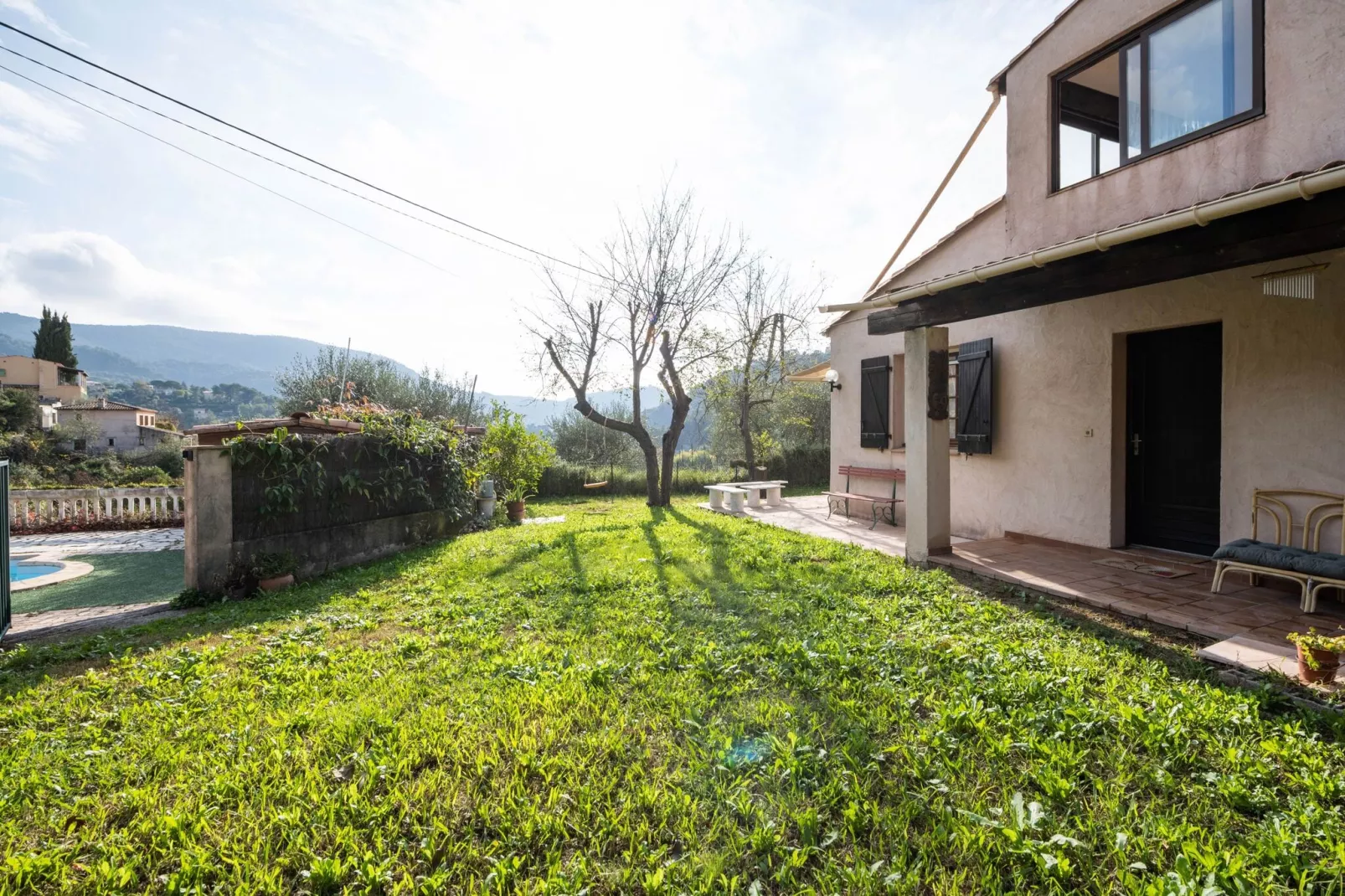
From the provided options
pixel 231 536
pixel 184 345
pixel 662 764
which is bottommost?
pixel 662 764

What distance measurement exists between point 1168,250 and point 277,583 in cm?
789

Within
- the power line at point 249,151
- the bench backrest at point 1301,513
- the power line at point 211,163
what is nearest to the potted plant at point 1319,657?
the bench backrest at point 1301,513

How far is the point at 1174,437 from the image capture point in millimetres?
5738

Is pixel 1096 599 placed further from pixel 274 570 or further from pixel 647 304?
pixel 647 304

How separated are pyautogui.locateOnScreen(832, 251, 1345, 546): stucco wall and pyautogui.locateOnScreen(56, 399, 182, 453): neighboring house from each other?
25603 millimetres

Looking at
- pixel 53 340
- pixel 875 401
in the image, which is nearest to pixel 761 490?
pixel 875 401

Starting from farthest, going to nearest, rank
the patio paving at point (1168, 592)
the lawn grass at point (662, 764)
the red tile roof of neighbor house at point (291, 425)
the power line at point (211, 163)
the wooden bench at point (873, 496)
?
the wooden bench at point (873, 496)
the red tile roof of neighbor house at point (291, 425)
the power line at point (211, 163)
the patio paving at point (1168, 592)
the lawn grass at point (662, 764)

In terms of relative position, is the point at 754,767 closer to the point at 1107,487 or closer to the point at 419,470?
the point at 1107,487

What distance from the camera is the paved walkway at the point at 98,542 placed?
29.9ft

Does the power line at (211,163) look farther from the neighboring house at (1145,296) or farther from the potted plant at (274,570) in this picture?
the neighboring house at (1145,296)

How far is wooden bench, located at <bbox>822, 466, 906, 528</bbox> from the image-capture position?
28.3 feet

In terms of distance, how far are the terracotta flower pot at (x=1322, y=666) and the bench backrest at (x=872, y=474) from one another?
537cm

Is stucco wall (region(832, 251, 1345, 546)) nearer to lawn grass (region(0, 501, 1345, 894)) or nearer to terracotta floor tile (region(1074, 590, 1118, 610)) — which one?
terracotta floor tile (region(1074, 590, 1118, 610))

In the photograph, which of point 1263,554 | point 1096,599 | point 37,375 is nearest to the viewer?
point 1263,554
